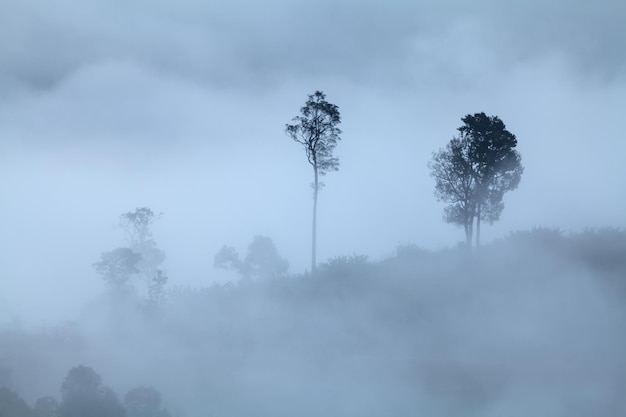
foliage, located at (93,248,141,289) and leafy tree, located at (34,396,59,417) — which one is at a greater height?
foliage, located at (93,248,141,289)

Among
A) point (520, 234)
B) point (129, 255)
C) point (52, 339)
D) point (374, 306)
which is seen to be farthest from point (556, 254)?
point (52, 339)

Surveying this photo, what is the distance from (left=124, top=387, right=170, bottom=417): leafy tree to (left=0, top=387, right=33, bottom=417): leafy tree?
11.8 ft

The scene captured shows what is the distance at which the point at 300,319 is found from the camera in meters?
37.4

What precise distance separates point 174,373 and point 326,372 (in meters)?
7.99

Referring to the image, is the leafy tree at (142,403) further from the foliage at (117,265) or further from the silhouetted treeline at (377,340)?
the foliage at (117,265)

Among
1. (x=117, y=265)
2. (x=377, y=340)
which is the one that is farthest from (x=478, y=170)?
(x=117, y=265)

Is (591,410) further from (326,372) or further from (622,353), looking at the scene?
(326,372)

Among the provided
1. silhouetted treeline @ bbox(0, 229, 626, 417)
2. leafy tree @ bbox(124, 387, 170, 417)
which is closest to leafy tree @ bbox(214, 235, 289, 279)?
silhouetted treeline @ bbox(0, 229, 626, 417)

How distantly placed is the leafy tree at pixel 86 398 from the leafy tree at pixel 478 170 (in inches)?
889

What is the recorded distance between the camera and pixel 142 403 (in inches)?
1067

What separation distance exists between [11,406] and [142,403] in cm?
470

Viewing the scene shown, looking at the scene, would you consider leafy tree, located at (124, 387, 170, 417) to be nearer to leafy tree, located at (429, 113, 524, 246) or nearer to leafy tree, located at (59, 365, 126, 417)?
leafy tree, located at (59, 365, 126, 417)

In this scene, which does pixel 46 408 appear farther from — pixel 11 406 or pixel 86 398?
pixel 86 398

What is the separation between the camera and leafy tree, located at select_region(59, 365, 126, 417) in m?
25.7
